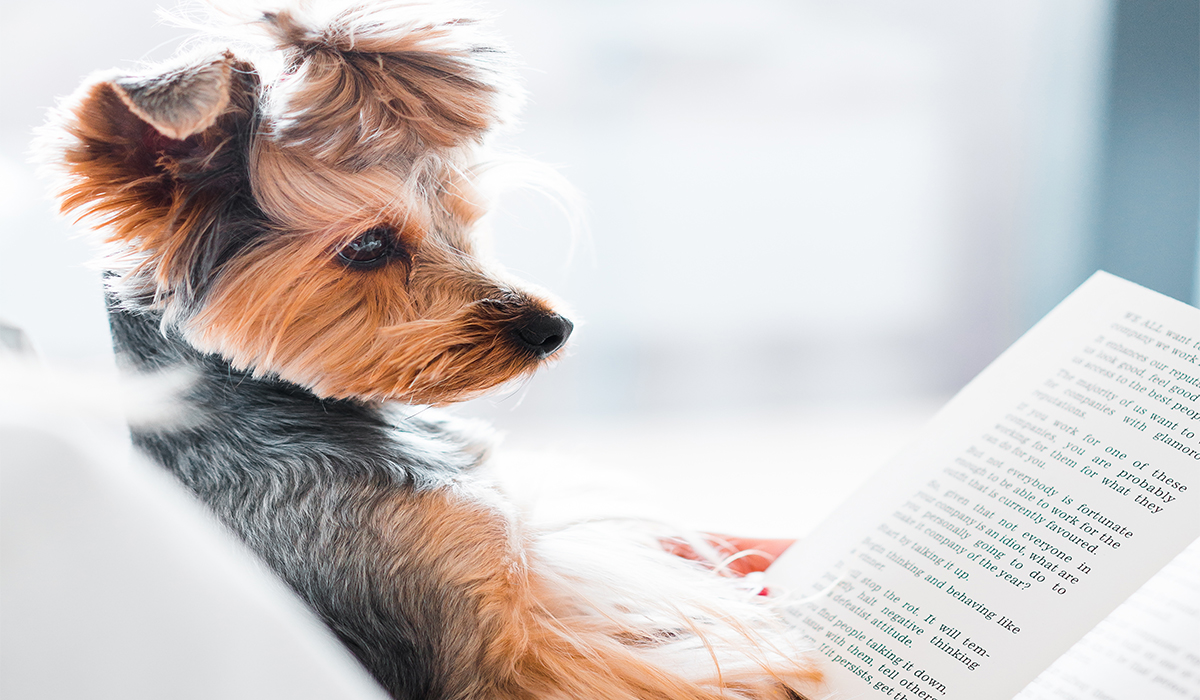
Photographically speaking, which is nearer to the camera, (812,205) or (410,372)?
(410,372)

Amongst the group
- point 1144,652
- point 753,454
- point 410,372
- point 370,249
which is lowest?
point 753,454

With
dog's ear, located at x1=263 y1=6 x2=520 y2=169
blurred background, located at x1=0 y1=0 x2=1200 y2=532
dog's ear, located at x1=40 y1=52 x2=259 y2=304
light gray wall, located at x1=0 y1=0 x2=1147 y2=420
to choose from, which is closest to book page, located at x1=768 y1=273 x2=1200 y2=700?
dog's ear, located at x1=263 y1=6 x2=520 y2=169

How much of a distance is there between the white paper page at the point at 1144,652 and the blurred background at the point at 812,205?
1.54 metres

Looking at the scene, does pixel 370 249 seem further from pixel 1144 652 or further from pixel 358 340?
pixel 1144 652

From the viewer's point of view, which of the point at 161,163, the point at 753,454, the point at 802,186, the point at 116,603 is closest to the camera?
the point at 116,603

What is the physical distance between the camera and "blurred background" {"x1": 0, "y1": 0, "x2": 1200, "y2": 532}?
8.01ft

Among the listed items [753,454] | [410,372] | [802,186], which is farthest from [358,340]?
[802,186]

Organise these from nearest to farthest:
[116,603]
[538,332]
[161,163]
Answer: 1. [116,603]
2. [161,163]
3. [538,332]

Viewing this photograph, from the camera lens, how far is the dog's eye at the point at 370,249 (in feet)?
3.03

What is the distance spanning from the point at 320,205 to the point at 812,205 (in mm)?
2291

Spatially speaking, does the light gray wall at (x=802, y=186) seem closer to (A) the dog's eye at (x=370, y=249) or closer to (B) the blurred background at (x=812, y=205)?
(B) the blurred background at (x=812, y=205)

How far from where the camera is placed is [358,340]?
3.03 ft

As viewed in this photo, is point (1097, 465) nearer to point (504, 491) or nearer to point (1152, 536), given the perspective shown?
point (1152, 536)

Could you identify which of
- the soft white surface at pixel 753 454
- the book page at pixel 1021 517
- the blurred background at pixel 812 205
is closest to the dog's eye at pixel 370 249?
the book page at pixel 1021 517
